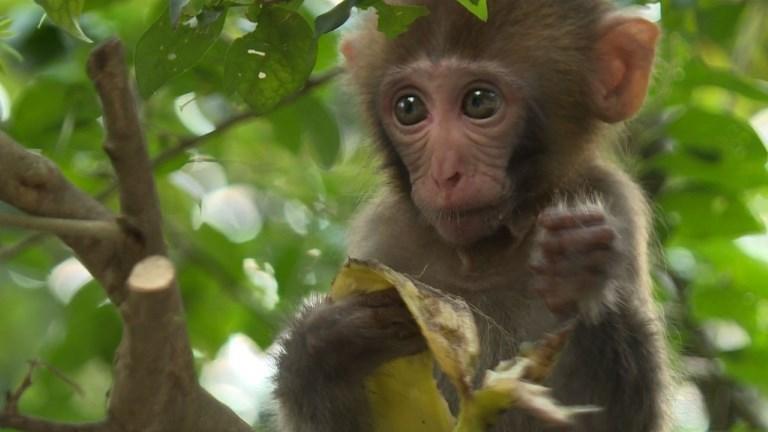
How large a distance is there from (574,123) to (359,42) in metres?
0.91

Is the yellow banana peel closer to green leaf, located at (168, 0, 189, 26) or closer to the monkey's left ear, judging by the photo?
green leaf, located at (168, 0, 189, 26)

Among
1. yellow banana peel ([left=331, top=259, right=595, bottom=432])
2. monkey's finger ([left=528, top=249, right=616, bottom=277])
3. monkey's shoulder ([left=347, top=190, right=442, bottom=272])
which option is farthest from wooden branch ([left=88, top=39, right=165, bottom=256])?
monkey's shoulder ([left=347, top=190, right=442, bottom=272])

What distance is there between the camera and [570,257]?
4.29m

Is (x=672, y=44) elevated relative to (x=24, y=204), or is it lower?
lower

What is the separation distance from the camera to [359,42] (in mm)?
5617

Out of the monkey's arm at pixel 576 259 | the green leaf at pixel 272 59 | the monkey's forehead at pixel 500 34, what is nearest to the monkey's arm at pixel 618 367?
the monkey's arm at pixel 576 259

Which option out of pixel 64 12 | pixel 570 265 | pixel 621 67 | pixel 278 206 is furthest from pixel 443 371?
pixel 278 206

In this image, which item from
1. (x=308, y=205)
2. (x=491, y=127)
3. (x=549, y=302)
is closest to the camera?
(x=549, y=302)

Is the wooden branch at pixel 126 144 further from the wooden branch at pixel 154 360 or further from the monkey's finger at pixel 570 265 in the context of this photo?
the monkey's finger at pixel 570 265

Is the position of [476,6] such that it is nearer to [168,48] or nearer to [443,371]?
[168,48]

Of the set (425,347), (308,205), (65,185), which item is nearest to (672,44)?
(308,205)

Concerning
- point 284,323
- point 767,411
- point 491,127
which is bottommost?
point 767,411

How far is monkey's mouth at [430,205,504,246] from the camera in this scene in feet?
16.2

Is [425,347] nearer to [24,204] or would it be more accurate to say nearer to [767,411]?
[24,204]
